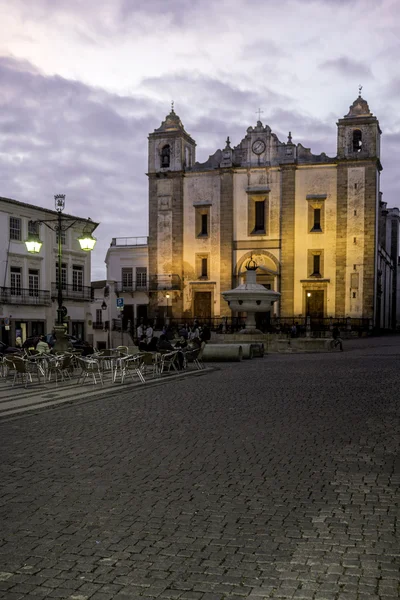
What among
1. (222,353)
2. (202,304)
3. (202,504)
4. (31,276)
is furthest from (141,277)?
(202,504)

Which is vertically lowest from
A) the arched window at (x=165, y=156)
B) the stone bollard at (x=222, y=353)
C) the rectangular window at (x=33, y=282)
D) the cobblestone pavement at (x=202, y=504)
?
the cobblestone pavement at (x=202, y=504)

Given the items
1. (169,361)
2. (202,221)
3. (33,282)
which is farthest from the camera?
(202,221)

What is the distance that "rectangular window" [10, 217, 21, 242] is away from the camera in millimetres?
40812

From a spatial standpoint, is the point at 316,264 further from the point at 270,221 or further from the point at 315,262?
the point at 270,221

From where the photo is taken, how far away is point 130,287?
55.2 meters

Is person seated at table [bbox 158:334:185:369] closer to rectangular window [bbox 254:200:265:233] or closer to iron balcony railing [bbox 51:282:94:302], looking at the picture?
iron balcony railing [bbox 51:282:94:302]

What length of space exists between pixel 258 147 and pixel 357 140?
300 inches

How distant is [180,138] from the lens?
53094 millimetres

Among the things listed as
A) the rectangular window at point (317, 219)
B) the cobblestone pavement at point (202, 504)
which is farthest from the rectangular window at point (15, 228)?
the cobblestone pavement at point (202, 504)

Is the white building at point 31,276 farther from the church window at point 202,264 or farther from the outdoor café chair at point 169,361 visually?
the outdoor café chair at point 169,361

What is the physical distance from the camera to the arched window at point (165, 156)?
176ft

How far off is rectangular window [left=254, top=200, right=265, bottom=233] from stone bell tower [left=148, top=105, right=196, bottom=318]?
5983 millimetres

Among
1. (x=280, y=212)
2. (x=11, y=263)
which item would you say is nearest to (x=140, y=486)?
(x=11, y=263)

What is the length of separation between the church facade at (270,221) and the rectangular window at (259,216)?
8 centimetres
